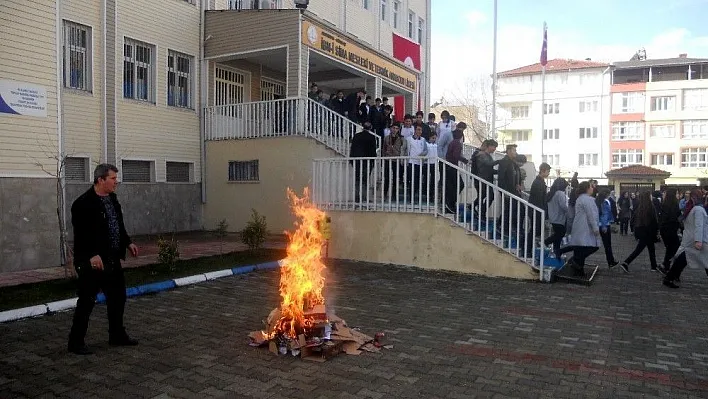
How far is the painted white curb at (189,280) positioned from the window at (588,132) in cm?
5730

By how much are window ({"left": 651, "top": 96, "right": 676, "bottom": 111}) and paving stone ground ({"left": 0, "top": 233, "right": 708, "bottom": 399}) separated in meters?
53.3

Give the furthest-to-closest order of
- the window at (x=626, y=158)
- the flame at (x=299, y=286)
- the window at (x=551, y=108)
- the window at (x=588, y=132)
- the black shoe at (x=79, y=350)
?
the window at (x=551, y=108)
the window at (x=588, y=132)
the window at (x=626, y=158)
the flame at (x=299, y=286)
the black shoe at (x=79, y=350)

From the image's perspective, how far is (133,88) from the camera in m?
15.1

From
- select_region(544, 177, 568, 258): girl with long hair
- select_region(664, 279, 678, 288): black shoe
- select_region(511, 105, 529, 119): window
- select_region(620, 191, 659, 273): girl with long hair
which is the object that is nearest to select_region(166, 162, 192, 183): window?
select_region(544, 177, 568, 258): girl with long hair

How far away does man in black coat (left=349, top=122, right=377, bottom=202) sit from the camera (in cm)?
1175

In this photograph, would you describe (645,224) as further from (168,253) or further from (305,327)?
(168,253)

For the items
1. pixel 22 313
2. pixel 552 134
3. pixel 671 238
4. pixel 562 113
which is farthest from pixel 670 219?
pixel 562 113

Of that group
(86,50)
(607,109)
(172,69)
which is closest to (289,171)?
(172,69)

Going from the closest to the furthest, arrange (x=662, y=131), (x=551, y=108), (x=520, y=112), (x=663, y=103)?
(x=663, y=103), (x=662, y=131), (x=551, y=108), (x=520, y=112)

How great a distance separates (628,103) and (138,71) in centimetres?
5436

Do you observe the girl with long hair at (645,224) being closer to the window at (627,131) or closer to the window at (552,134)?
the window at (627,131)

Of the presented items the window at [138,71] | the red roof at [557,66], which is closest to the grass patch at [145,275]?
the window at [138,71]

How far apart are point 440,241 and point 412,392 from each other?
6513 mm

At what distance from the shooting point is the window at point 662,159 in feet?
180
